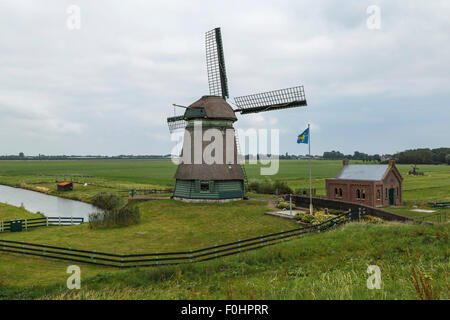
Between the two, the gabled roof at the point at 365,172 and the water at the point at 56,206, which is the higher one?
the gabled roof at the point at 365,172

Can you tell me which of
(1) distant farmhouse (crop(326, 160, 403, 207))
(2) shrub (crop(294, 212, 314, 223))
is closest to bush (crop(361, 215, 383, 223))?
(2) shrub (crop(294, 212, 314, 223))

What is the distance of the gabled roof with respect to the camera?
110ft

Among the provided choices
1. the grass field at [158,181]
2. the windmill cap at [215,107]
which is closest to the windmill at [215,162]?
the windmill cap at [215,107]

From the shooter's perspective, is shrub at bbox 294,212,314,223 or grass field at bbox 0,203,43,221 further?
grass field at bbox 0,203,43,221

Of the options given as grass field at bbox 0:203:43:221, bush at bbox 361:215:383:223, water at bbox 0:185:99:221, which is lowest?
water at bbox 0:185:99:221

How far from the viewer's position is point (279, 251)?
50.9 feet

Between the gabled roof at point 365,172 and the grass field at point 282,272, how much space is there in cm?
1585

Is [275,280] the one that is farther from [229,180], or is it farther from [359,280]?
[229,180]

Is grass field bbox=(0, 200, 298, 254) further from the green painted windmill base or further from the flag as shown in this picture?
the flag

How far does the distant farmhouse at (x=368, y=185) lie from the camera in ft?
107

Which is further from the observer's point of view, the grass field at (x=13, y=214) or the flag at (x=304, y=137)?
the grass field at (x=13, y=214)

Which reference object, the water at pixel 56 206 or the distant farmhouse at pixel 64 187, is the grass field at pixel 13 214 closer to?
the water at pixel 56 206

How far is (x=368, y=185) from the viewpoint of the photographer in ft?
107
